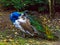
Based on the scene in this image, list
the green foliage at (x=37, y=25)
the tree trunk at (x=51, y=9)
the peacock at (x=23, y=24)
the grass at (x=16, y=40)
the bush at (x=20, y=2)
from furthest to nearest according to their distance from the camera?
the bush at (x=20, y=2) < the tree trunk at (x=51, y=9) < the green foliage at (x=37, y=25) < the peacock at (x=23, y=24) < the grass at (x=16, y=40)

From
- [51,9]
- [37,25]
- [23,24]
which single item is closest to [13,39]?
[23,24]

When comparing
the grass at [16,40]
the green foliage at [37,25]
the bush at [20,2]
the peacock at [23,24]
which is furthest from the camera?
the bush at [20,2]

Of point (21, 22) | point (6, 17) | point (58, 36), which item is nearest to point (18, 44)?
point (21, 22)

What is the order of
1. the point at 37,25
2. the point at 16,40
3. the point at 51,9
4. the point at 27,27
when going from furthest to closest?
1. the point at 51,9
2. the point at 37,25
3. the point at 27,27
4. the point at 16,40

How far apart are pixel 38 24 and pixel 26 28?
663 millimetres

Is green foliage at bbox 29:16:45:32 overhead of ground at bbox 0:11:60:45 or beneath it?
overhead

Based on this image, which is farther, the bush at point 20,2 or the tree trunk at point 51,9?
the bush at point 20,2

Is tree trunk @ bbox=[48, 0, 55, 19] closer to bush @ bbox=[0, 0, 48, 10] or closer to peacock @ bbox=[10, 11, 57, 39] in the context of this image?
bush @ bbox=[0, 0, 48, 10]

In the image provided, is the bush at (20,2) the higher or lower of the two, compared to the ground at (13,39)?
higher

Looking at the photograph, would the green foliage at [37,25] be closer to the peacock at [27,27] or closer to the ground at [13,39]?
the peacock at [27,27]

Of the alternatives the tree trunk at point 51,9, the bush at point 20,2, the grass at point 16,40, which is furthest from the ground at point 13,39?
the tree trunk at point 51,9

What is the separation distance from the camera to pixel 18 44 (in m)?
7.30

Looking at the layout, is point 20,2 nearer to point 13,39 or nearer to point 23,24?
point 23,24

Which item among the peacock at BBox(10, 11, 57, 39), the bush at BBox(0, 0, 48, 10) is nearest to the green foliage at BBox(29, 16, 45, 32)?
the peacock at BBox(10, 11, 57, 39)
